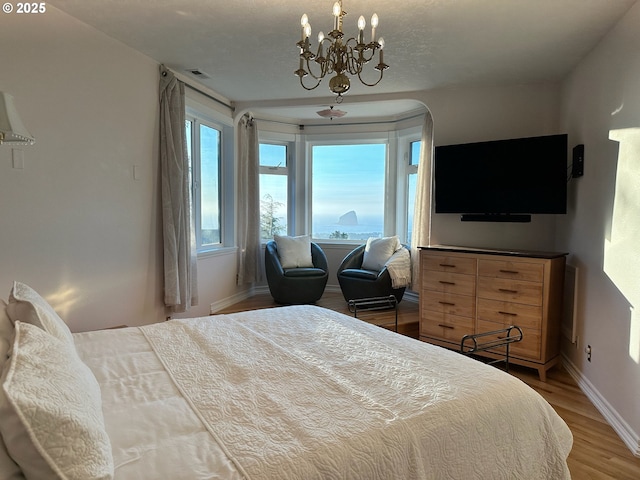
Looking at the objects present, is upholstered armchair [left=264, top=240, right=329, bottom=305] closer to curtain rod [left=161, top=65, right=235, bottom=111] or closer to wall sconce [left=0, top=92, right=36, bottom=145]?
curtain rod [left=161, top=65, right=235, bottom=111]

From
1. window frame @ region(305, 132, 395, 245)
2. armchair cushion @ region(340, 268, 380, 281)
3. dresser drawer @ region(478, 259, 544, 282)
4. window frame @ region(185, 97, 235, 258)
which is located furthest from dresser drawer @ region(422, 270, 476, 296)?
window frame @ region(185, 97, 235, 258)

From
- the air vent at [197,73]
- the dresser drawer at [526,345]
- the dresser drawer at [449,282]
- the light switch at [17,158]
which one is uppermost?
the air vent at [197,73]

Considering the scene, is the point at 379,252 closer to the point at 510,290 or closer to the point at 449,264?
the point at 449,264

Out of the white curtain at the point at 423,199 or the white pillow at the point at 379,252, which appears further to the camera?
the white pillow at the point at 379,252

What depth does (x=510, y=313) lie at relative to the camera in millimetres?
3092

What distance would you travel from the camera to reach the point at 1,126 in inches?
62.9

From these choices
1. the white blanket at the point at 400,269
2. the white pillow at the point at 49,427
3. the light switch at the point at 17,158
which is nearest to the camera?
the white pillow at the point at 49,427

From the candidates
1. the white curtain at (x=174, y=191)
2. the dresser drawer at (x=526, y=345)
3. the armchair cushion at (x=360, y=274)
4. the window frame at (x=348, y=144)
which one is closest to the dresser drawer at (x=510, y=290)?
the dresser drawer at (x=526, y=345)

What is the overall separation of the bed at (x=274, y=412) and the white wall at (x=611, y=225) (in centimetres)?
A: 120

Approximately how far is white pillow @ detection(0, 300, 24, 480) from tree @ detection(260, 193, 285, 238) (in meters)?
4.04

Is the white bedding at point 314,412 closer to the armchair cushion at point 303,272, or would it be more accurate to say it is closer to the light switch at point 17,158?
the light switch at point 17,158

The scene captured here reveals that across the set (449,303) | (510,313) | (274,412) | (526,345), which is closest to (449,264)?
(449,303)

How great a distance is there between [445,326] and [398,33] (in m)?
2.42

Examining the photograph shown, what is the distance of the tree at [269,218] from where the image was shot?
216 inches
